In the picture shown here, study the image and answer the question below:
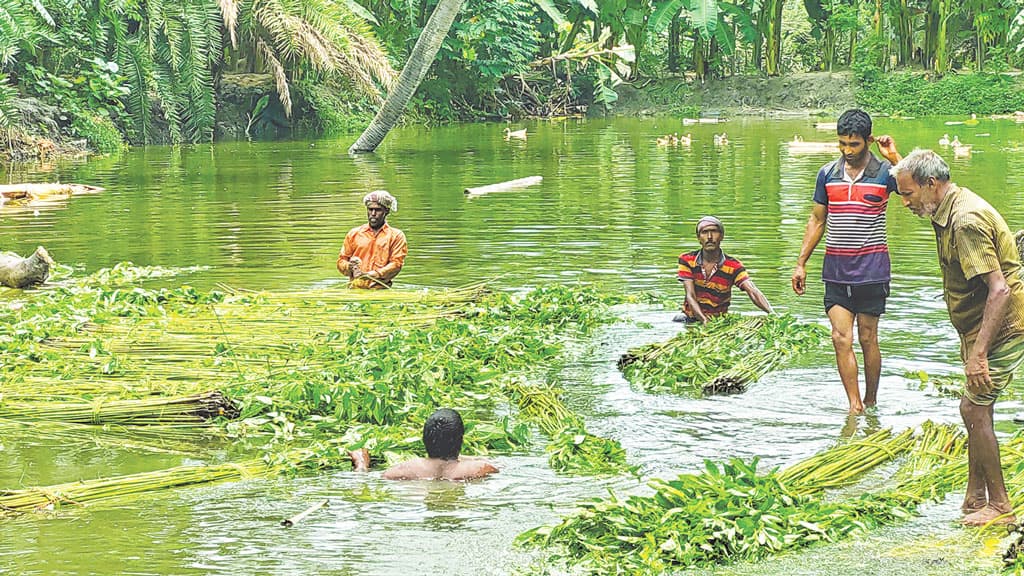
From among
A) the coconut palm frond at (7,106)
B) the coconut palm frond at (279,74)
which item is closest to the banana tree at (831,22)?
the coconut palm frond at (279,74)

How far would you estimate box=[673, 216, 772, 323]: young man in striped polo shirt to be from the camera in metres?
9.30

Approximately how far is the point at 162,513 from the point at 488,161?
21.4 m

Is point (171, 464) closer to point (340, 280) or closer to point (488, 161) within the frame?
point (340, 280)

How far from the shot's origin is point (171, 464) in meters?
6.60

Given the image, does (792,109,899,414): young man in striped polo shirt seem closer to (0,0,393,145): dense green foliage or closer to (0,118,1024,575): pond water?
(0,118,1024,575): pond water

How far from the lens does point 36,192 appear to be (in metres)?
20.1

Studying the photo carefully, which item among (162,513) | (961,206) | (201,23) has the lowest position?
(162,513)

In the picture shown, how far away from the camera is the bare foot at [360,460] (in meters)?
6.45

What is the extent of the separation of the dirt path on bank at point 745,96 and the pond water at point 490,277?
12710mm

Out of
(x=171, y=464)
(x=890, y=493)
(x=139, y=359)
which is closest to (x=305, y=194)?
(x=139, y=359)

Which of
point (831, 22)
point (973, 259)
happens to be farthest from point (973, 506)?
point (831, 22)

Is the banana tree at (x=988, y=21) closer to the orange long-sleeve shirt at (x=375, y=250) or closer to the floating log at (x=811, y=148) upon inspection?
the floating log at (x=811, y=148)

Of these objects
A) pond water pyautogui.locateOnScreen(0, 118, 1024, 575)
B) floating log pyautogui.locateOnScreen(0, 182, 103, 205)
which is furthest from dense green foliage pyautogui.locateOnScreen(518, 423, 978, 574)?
floating log pyautogui.locateOnScreen(0, 182, 103, 205)

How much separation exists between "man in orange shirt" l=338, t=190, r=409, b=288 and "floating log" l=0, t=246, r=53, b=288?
2.74 metres
